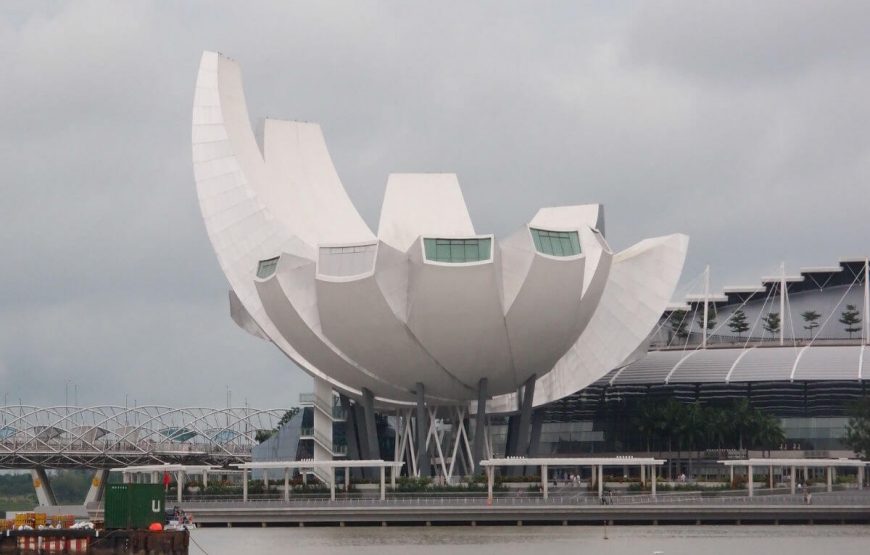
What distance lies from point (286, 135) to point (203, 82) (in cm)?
637

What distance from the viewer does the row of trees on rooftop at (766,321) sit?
119m

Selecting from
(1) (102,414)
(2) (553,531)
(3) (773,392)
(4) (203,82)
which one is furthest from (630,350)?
(1) (102,414)

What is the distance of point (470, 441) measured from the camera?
9706 cm

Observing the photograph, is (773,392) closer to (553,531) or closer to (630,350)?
(630,350)

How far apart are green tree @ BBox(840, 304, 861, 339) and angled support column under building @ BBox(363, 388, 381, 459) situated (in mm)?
41655

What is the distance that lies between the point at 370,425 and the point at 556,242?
52.2 feet

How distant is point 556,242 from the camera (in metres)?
83.6

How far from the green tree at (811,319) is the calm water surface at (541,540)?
169ft

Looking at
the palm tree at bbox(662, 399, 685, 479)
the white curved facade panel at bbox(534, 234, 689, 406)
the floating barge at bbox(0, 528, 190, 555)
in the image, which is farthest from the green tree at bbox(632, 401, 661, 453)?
the floating barge at bbox(0, 528, 190, 555)

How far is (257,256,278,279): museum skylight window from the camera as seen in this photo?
85812mm

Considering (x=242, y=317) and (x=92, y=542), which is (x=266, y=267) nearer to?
(x=242, y=317)

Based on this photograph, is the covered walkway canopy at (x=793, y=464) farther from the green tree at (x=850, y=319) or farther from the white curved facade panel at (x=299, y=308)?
the green tree at (x=850, y=319)

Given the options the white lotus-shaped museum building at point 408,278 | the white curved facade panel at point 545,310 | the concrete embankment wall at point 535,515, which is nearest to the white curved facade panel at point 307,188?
the white lotus-shaped museum building at point 408,278

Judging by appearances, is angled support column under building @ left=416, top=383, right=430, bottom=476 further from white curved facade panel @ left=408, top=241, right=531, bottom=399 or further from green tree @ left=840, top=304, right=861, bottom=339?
green tree @ left=840, top=304, right=861, bottom=339
